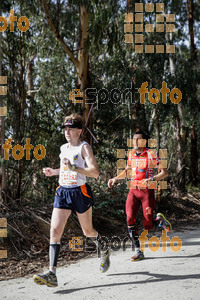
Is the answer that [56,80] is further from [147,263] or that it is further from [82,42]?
[147,263]

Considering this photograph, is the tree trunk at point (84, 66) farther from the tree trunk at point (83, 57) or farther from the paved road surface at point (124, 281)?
the paved road surface at point (124, 281)

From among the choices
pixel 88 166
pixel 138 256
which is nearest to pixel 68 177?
pixel 88 166

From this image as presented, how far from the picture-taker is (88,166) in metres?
4.48

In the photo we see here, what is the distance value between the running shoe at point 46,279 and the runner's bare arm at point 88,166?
1.20 m

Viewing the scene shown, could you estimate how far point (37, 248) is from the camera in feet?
20.4

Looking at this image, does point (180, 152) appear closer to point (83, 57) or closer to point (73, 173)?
point (83, 57)

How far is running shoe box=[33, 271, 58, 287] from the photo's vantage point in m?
4.10

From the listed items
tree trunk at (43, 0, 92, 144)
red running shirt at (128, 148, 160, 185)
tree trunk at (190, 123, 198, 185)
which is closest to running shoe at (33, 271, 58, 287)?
red running shirt at (128, 148, 160, 185)

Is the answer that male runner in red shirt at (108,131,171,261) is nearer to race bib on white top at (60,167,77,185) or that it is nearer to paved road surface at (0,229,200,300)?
paved road surface at (0,229,200,300)

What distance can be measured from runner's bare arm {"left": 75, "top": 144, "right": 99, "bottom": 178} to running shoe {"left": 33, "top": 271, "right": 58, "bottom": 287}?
1203 millimetres

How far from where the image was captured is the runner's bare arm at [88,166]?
173 inches

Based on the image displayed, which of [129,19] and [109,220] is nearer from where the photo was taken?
[109,220]

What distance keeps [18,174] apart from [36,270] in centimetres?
294

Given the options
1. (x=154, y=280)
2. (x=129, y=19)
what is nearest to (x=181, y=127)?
(x=129, y=19)
